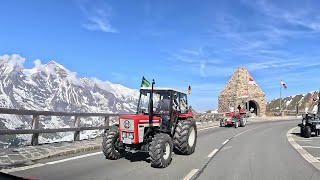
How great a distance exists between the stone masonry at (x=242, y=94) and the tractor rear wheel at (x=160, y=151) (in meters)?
55.6

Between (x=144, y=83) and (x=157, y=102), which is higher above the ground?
(x=144, y=83)

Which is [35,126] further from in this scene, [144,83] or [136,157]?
[144,83]

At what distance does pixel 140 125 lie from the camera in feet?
38.0

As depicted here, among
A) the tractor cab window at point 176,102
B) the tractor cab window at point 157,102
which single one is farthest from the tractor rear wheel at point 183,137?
the tractor cab window at point 157,102

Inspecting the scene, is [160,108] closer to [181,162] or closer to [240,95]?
[181,162]

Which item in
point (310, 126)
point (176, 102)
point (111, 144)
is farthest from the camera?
point (310, 126)

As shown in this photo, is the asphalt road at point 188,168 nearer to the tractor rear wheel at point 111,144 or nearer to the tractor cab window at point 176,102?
the tractor rear wheel at point 111,144

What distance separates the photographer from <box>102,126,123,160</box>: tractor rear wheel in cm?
1213

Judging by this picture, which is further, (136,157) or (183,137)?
(183,137)

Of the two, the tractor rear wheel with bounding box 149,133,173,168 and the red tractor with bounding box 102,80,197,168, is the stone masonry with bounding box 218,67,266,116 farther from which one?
the tractor rear wheel with bounding box 149,133,173,168

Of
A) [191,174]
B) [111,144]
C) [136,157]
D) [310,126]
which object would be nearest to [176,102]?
[136,157]

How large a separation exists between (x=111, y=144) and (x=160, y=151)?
1797 millimetres

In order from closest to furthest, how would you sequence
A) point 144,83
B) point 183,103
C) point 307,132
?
point 144,83 → point 183,103 → point 307,132

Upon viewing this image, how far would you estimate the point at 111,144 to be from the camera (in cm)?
1214
